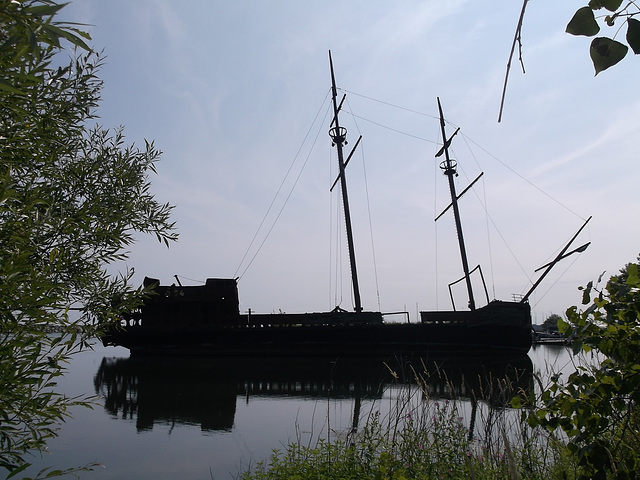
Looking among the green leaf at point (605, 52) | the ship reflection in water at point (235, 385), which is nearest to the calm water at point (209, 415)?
the ship reflection in water at point (235, 385)

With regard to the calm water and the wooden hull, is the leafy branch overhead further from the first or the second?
the wooden hull

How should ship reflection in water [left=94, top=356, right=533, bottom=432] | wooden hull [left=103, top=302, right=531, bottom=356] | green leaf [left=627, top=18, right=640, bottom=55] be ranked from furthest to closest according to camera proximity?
wooden hull [left=103, top=302, right=531, bottom=356] → ship reflection in water [left=94, top=356, right=533, bottom=432] → green leaf [left=627, top=18, right=640, bottom=55]

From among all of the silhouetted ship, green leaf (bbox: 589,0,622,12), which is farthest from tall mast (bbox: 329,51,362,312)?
green leaf (bbox: 589,0,622,12)

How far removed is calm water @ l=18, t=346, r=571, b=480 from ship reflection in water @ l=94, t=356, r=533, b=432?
0.04m

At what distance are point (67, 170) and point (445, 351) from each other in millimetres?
27587

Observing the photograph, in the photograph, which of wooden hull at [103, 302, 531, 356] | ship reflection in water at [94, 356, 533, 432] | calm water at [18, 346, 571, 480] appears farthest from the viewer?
wooden hull at [103, 302, 531, 356]

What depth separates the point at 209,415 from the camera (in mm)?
11539

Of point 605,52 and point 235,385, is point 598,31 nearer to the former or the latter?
point 605,52

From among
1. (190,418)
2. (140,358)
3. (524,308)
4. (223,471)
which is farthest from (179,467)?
(524,308)

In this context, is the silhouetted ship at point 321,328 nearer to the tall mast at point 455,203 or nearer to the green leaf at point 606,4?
the tall mast at point 455,203

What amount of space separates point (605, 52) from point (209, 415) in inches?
473

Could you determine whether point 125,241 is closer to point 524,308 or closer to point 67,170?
point 67,170

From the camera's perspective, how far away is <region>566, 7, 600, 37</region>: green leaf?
1.00 m

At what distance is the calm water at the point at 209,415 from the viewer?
7.73m
